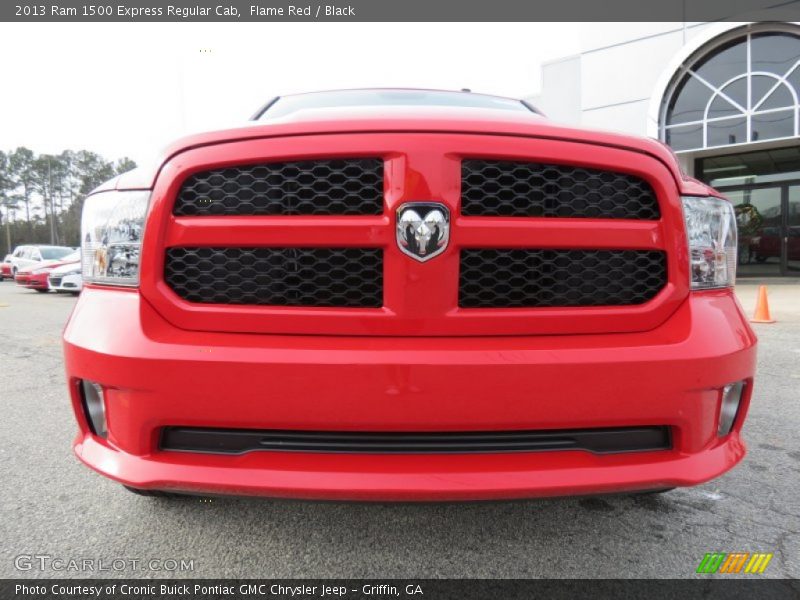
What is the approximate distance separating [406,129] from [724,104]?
1311 centimetres

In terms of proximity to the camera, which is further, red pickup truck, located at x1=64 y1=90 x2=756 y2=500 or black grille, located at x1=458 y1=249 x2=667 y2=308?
black grille, located at x1=458 y1=249 x2=667 y2=308

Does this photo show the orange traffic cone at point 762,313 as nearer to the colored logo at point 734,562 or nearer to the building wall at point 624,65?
the colored logo at point 734,562

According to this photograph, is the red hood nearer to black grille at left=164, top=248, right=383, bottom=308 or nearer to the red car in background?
black grille at left=164, top=248, right=383, bottom=308

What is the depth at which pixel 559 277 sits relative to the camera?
1.37m

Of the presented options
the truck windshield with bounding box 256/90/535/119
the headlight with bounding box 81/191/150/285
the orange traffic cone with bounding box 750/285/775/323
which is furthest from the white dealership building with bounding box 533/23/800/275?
the headlight with bounding box 81/191/150/285

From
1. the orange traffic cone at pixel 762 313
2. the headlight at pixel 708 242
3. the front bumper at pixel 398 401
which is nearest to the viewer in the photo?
the front bumper at pixel 398 401

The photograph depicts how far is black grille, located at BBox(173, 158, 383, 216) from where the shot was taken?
129 centimetres

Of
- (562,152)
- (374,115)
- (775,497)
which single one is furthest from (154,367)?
(775,497)

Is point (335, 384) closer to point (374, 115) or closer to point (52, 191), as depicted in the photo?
point (374, 115)

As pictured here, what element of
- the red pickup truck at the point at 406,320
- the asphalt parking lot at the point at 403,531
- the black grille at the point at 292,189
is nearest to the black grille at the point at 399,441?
the red pickup truck at the point at 406,320

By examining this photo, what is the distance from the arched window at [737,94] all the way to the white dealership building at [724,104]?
2cm

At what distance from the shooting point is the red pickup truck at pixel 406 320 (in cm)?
121

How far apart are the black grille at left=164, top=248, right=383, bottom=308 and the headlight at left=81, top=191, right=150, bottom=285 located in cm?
12

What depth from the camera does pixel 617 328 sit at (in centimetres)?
134
